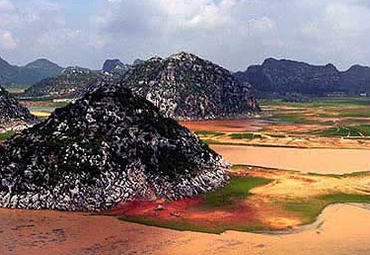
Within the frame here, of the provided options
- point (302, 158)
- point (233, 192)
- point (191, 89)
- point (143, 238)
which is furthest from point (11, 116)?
point (143, 238)

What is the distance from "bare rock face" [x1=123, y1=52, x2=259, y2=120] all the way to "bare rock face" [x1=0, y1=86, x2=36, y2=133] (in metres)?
45.1

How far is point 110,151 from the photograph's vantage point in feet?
190

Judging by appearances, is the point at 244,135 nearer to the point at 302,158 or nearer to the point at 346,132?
the point at 346,132

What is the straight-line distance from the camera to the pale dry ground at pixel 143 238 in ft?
139

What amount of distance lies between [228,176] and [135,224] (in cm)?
2068

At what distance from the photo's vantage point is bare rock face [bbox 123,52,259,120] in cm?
16638

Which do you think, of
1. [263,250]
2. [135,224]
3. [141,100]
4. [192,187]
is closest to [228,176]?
[192,187]

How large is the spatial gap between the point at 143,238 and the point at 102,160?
45.1 ft

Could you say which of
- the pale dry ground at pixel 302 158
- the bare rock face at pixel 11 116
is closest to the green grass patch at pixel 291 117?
Answer: the pale dry ground at pixel 302 158

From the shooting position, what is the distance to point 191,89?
173 meters

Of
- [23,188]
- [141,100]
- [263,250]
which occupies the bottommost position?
[263,250]

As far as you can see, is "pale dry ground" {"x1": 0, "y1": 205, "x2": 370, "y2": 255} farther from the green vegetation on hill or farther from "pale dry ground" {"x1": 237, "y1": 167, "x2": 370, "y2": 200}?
the green vegetation on hill

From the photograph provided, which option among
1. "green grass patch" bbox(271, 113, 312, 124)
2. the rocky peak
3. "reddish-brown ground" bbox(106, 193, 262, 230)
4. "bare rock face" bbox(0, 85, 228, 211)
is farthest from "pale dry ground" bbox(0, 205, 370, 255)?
the rocky peak

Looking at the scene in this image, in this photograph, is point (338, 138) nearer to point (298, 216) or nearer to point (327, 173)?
point (327, 173)
